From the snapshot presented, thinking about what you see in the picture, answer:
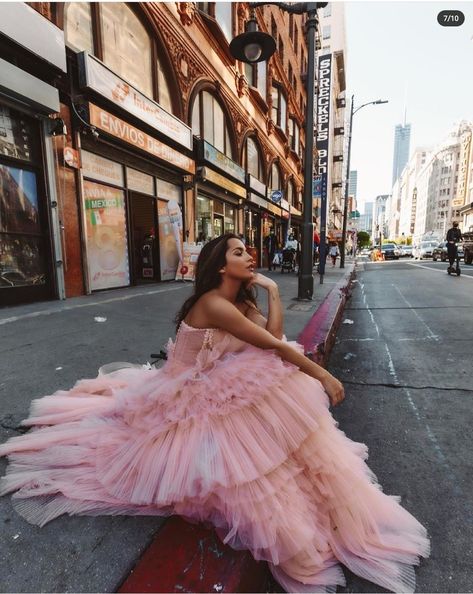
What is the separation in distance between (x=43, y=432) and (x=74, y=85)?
730 centimetres

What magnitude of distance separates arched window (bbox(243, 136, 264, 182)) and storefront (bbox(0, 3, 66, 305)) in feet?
36.6

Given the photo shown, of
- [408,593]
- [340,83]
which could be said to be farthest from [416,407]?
[340,83]

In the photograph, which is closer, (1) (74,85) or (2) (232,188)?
(1) (74,85)

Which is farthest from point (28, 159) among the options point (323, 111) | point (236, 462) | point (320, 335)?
point (323, 111)

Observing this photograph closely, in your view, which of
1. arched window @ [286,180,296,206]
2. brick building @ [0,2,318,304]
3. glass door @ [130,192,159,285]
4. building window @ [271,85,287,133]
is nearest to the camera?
brick building @ [0,2,318,304]

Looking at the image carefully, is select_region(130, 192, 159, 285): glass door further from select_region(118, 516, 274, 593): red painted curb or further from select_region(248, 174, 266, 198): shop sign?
select_region(118, 516, 274, 593): red painted curb

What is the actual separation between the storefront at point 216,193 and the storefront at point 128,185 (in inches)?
30.2

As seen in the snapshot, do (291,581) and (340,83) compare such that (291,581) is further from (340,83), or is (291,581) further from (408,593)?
(340,83)

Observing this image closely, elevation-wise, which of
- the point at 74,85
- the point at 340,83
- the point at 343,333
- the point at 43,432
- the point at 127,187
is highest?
the point at 340,83

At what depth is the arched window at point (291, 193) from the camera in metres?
25.5

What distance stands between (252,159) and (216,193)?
535 cm

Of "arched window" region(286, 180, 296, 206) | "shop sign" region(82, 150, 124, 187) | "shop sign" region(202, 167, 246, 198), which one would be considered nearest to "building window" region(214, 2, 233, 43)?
"shop sign" region(202, 167, 246, 198)

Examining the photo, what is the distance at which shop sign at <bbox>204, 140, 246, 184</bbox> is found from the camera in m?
11.6

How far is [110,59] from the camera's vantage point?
318 inches
